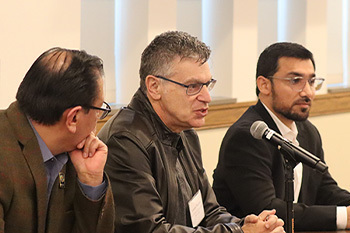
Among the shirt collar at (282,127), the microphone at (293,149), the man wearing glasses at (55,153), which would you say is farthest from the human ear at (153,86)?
the shirt collar at (282,127)

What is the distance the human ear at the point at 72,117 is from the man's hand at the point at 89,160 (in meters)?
0.12

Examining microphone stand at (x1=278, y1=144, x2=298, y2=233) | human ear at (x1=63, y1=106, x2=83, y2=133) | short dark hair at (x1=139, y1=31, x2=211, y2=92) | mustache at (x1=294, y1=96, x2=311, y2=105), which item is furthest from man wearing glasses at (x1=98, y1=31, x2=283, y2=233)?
mustache at (x1=294, y1=96, x2=311, y2=105)

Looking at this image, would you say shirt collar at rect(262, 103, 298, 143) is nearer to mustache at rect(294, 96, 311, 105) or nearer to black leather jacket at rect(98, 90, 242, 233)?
mustache at rect(294, 96, 311, 105)

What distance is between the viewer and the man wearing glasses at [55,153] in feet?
7.70

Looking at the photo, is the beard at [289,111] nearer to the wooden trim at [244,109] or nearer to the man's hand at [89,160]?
the wooden trim at [244,109]

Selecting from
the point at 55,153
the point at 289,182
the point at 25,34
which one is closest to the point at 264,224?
the point at 289,182

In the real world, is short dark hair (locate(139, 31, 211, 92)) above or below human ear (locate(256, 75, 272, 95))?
above

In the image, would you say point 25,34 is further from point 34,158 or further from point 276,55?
point 34,158

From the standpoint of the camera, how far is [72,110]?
7.91 feet

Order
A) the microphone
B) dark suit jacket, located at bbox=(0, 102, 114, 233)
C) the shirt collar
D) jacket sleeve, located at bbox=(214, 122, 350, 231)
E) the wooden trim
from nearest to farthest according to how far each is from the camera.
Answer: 1. dark suit jacket, located at bbox=(0, 102, 114, 233)
2. the microphone
3. jacket sleeve, located at bbox=(214, 122, 350, 231)
4. the shirt collar
5. the wooden trim

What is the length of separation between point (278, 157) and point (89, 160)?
56.9 inches

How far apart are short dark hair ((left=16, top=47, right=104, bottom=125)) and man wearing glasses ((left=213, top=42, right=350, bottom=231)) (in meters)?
1.40

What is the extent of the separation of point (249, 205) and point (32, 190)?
1.49m

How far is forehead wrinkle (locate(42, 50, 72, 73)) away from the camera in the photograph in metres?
2.40
